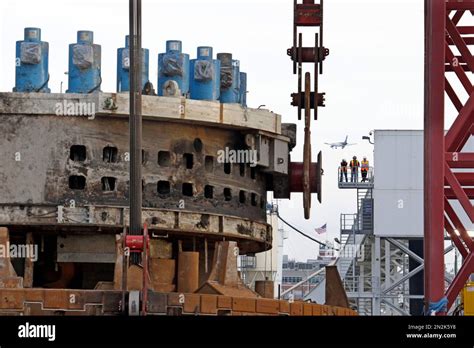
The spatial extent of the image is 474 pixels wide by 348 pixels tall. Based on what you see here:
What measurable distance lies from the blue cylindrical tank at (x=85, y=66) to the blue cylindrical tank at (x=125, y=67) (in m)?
0.66

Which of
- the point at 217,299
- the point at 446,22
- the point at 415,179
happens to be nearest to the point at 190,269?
the point at 217,299

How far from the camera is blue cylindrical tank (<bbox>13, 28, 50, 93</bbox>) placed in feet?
189

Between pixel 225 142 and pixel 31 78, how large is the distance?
6.80 m

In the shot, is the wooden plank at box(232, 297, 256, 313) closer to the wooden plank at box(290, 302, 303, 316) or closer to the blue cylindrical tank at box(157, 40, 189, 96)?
the wooden plank at box(290, 302, 303, 316)

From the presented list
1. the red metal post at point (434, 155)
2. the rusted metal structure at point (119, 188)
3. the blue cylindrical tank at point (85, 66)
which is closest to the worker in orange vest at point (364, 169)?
the rusted metal structure at point (119, 188)

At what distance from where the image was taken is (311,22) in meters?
59.1

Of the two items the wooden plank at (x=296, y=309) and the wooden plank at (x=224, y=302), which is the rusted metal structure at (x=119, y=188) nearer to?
the wooden plank at (x=296, y=309)

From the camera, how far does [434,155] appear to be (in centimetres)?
5216

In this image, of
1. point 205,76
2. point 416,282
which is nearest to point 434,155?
point 205,76

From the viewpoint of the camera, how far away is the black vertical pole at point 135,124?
171 feet

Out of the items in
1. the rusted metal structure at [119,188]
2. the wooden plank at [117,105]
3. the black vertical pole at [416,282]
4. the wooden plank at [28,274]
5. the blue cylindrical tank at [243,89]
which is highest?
the blue cylindrical tank at [243,89]

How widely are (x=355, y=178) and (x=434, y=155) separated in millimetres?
37914

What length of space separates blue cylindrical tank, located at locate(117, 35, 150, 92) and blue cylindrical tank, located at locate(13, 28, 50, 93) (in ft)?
7.86

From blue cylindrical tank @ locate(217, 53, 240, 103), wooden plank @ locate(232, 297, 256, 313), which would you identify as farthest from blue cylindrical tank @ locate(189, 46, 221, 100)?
wooden plank @ locate(232, 297, 256, 313)
